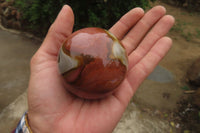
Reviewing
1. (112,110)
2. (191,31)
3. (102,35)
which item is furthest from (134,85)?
(191,31)

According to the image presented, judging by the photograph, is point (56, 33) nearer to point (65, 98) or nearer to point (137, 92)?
point (65, 98)

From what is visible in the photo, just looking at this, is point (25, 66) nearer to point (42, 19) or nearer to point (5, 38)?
point (42, 19)

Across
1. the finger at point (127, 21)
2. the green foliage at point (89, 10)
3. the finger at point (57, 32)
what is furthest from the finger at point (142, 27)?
the green foliage at point (89, 10)

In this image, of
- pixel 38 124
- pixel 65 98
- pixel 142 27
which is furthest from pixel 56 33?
pixel 142 27

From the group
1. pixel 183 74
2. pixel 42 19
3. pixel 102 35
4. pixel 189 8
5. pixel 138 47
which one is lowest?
pixel 189 8

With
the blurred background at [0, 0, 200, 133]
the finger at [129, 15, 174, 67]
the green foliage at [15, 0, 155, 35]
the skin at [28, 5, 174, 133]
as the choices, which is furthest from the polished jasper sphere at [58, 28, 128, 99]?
the green foliage at [15, 0, 155, 35]

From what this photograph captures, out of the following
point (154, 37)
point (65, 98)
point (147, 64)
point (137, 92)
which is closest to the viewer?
point (65, 98)

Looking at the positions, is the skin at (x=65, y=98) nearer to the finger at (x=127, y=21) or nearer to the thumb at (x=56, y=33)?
the thumb at (x=56, y=33)
